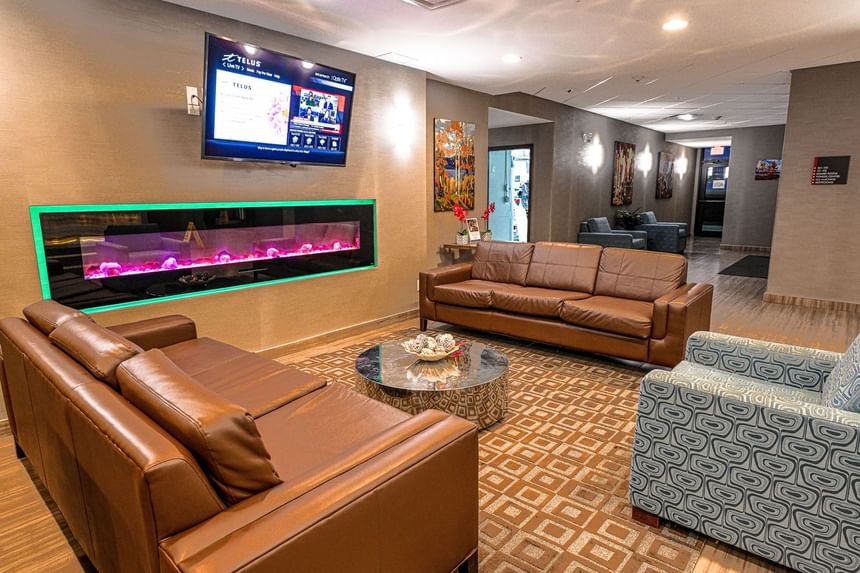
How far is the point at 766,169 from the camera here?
1068cm

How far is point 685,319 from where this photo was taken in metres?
3.53

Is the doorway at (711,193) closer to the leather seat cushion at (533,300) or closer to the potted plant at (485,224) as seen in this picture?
the potted plant at (485,224)

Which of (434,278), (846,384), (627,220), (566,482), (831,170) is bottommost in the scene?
(566,482)

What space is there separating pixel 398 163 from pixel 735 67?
3.77 metres

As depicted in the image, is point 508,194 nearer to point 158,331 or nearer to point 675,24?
point 675,24

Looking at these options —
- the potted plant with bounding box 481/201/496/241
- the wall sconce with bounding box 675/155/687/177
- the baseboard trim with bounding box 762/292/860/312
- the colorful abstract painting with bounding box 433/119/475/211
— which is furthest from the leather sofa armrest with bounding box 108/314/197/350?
the wall sconce with bounding box 675/155/687/177

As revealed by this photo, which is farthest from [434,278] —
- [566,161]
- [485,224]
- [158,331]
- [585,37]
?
[566,161]

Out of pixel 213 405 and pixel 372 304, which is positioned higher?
pixel 213 405

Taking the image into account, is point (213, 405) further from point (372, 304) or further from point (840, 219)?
point (840, 219)

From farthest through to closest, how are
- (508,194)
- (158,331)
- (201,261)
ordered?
(508,194), (201,261), (158,331)

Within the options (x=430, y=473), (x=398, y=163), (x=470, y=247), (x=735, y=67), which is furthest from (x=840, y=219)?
(x=430, y=473)

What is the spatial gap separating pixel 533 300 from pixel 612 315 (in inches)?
27.0

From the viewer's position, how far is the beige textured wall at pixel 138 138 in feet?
9.49

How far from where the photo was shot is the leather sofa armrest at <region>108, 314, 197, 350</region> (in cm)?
279
